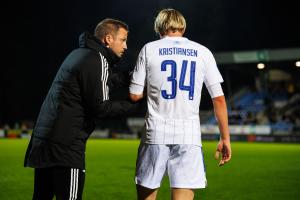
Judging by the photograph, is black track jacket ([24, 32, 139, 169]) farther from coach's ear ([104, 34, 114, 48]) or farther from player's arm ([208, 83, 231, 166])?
player's arm ([208, 83, 231, 166])

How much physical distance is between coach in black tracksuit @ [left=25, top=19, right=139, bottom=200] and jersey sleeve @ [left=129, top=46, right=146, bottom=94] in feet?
0.51

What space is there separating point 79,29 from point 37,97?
8164mm

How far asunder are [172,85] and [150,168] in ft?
2.15

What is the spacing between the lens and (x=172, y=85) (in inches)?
154

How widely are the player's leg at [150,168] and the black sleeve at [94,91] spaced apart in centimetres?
39

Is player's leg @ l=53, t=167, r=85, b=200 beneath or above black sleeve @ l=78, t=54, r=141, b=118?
beneath

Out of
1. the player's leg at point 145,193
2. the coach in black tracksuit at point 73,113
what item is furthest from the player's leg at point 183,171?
the coach in black tracksuit at point 73,113

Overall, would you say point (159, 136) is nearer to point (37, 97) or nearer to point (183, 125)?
point (183, 125)

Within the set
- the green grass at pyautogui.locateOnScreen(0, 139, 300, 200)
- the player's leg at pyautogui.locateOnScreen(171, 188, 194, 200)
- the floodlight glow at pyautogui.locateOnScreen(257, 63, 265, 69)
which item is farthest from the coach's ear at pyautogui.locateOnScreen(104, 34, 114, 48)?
the floodlight glow at pyautogui.locateOnScreen(257, 63, 265, 69)

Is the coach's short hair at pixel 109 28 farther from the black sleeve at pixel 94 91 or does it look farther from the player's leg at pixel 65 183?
the player's leg at pixel 65 183

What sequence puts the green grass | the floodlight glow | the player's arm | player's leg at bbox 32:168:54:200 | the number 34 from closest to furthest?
the number 34
the player's arm
player's leg at bbox 32:168:54:200
the green grass
the floodlight glow

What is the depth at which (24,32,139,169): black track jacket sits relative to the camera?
3.96 m

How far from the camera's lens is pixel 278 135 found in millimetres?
32750

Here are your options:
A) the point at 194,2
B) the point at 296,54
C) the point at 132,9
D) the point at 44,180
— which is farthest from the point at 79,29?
the point at 44,180
